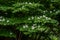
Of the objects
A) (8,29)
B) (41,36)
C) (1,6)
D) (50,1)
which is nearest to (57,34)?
(41,36)

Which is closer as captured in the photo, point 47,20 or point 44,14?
point 47,20

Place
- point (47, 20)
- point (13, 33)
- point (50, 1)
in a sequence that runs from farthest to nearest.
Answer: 1. point (50, 1)
2. point (13, 33)
3. point (47, 20)

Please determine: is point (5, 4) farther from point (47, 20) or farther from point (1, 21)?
point (47, 20)

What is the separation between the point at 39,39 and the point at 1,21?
2083 millimetres

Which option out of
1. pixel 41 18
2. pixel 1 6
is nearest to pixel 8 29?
pixel 1 6

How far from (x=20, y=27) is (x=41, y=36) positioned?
147 centimetres

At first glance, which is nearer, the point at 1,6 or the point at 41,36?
the point at 1,6

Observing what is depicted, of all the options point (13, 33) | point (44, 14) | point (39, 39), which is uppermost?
point (44, 14)

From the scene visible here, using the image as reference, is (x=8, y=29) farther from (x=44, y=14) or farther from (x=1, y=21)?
(x=44, y=14)

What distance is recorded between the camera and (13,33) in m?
8.07

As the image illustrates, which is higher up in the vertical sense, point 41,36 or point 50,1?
point 50,1

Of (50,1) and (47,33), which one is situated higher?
(50,1)

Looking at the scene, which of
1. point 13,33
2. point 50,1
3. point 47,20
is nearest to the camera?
point 47,20

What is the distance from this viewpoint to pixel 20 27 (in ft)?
25.0
